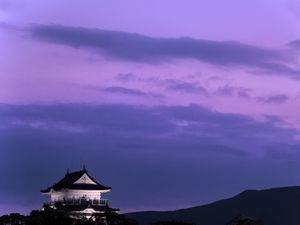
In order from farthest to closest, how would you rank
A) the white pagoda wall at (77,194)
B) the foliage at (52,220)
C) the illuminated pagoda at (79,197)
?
1. the white pagoda wall at (77,194)
2. the illuminated pagoda at (79,197)
3. the foliage at (52,220)

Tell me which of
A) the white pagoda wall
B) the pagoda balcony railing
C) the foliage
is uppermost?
the white pagoda wall

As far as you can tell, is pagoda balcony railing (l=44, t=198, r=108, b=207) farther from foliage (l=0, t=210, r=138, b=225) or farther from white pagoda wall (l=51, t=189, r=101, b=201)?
foliage (l=0, t=210, r=138, b=225)

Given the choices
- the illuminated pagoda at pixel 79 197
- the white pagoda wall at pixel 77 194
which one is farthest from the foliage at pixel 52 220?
the white pagoda wall at pixel 77 194

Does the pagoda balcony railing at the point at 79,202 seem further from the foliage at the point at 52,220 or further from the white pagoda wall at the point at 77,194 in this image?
the foliage at the point at 52,220

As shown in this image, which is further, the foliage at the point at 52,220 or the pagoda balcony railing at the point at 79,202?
the pagoda balcony railing at the point at 79,202

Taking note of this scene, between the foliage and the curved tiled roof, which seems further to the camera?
the curved tiled roof

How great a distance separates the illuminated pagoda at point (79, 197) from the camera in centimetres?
Result: 12406

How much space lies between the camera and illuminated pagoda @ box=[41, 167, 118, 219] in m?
124

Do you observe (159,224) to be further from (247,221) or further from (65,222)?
(247,221)

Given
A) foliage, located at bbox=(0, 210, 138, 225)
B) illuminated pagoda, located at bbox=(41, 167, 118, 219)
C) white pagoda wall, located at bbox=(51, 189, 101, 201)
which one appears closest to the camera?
foliage, located at bbox=(0, 210, 138, 225)

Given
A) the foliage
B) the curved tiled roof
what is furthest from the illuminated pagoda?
the foliage

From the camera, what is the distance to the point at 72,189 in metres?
127

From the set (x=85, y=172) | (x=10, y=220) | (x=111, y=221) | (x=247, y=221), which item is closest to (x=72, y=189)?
(x=85, y=172)

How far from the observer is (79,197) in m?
128
